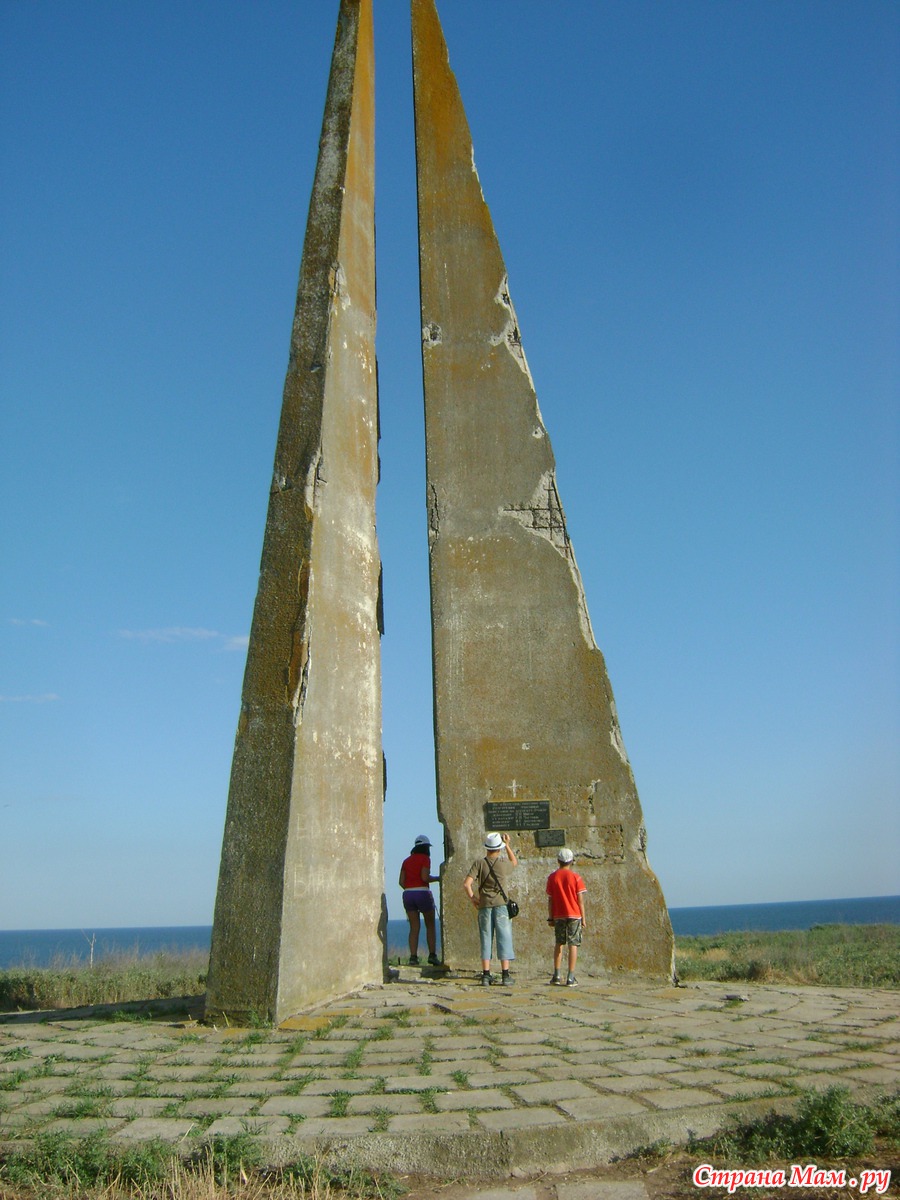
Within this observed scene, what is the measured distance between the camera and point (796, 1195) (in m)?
3.24

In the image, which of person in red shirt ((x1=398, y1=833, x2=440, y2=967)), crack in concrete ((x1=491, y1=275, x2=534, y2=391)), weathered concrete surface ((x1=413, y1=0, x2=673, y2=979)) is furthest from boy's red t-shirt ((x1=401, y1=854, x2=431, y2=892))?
crack in concrete ((x1=491, y1=275, x2=534, y2=391))

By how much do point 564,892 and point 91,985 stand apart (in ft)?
19.5

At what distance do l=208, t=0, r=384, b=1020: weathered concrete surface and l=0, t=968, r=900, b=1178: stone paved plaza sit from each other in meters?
0.56

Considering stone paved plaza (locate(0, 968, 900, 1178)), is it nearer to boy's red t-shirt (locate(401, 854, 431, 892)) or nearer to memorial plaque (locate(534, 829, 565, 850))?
memorial plaque (locate(534, 829, 565, 850))

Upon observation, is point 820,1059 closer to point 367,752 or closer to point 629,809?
point 629,809

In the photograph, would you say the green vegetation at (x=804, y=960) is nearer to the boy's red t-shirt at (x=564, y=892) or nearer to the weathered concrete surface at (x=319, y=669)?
the boy's red t-shirt at (x=564, y=892)

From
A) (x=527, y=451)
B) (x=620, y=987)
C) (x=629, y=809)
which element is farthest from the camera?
(x=527, y=451)

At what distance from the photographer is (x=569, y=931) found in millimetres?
7594

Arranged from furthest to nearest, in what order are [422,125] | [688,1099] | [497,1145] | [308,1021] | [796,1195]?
[422,125], [308,1021], [688,1099], [497,1145], [796,1195]

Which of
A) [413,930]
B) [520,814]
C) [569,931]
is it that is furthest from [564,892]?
[413,930]

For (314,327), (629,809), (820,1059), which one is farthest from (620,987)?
(314,327)

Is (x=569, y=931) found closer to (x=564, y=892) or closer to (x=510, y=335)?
(x=564, y=892)

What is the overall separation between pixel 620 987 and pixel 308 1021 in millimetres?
2820

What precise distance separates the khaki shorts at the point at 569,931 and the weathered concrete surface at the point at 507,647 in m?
0.34
